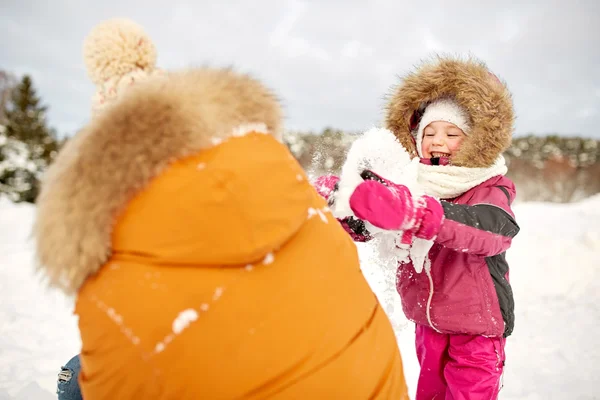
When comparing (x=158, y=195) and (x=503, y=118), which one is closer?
(x=158, y=195)

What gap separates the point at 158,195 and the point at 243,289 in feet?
0.97

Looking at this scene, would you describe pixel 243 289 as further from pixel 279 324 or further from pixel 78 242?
pixel 78 242

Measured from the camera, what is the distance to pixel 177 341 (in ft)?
2.82

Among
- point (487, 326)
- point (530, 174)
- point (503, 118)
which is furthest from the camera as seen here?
point (530, 174)

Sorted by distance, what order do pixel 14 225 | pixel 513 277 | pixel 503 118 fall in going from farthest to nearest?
pixel 14 225 < pixel 513 277 < pixel 503 118

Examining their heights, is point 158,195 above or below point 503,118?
below

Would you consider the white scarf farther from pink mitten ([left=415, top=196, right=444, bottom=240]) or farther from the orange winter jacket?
the orange winter jacket

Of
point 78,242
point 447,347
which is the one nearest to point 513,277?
point 447,347

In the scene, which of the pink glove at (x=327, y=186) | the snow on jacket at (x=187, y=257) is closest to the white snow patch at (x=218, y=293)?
the snow on jacket at (x=187, y=257)

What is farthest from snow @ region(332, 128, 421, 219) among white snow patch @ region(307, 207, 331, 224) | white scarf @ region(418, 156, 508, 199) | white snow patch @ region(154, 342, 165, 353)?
white snow patch @ region(154, 342, 165, 353)

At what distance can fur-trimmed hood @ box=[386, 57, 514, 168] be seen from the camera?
1941 millimetres

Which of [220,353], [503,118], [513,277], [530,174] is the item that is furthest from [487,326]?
[530,174]

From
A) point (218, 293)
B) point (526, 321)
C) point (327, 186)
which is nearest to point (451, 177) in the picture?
point (327, 186)

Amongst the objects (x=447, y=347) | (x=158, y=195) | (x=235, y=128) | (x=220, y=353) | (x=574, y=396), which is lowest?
(x=574, y=396)
